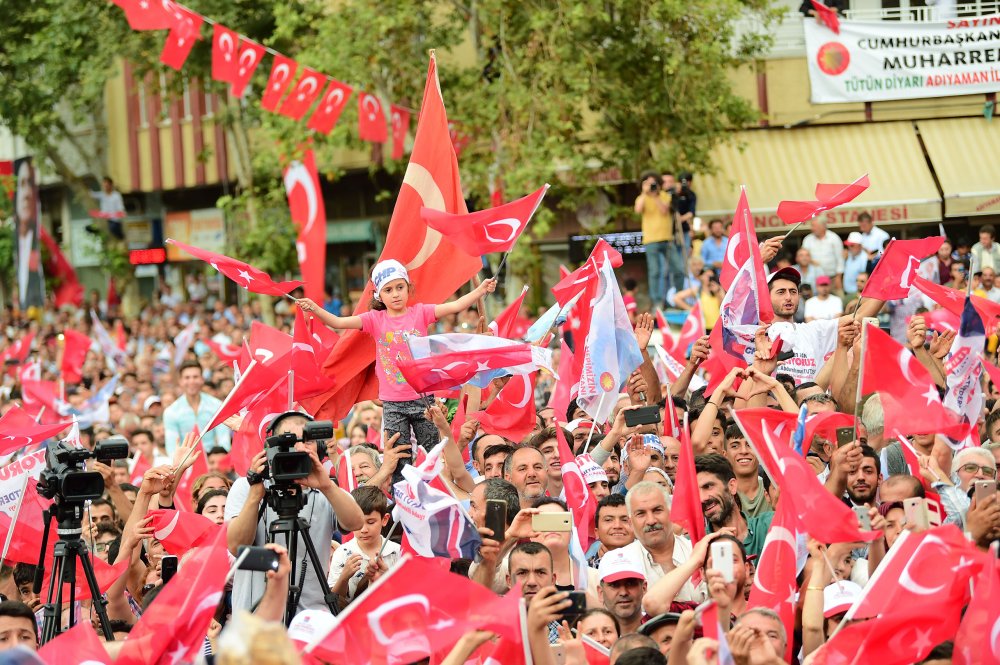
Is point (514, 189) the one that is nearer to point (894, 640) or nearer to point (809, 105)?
point (809, 105)

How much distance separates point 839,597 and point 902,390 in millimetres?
1912

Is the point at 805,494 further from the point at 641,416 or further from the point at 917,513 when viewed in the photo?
the point at 641,416

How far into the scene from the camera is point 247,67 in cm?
1636

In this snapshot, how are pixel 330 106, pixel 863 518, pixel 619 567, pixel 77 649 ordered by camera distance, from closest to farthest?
1. pixel 77 649
2. pixel 619 567
3. pixel 863 518
4. pixel 330 106

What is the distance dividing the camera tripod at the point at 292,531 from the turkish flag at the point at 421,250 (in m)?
3.39

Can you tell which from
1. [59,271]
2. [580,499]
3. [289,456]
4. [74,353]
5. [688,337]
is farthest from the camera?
[59,271]

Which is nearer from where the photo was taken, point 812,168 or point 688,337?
point 688,337

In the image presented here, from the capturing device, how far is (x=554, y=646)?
5609mm

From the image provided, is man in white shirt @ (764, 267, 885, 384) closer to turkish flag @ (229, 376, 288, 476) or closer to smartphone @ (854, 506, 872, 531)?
smartphone @ (854, 506, 872, 531)

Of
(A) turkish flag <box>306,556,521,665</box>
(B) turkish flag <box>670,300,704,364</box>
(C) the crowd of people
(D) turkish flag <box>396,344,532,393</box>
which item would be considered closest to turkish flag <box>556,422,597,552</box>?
(C) the crowd of people

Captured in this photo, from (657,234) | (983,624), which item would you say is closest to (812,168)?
(657,234)

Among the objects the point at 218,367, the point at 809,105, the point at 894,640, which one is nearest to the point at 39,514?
the point at 894,640

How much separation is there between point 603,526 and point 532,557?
39.5 inches

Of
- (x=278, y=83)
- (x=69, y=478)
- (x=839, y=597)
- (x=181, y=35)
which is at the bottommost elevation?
(x=839, y=597)
